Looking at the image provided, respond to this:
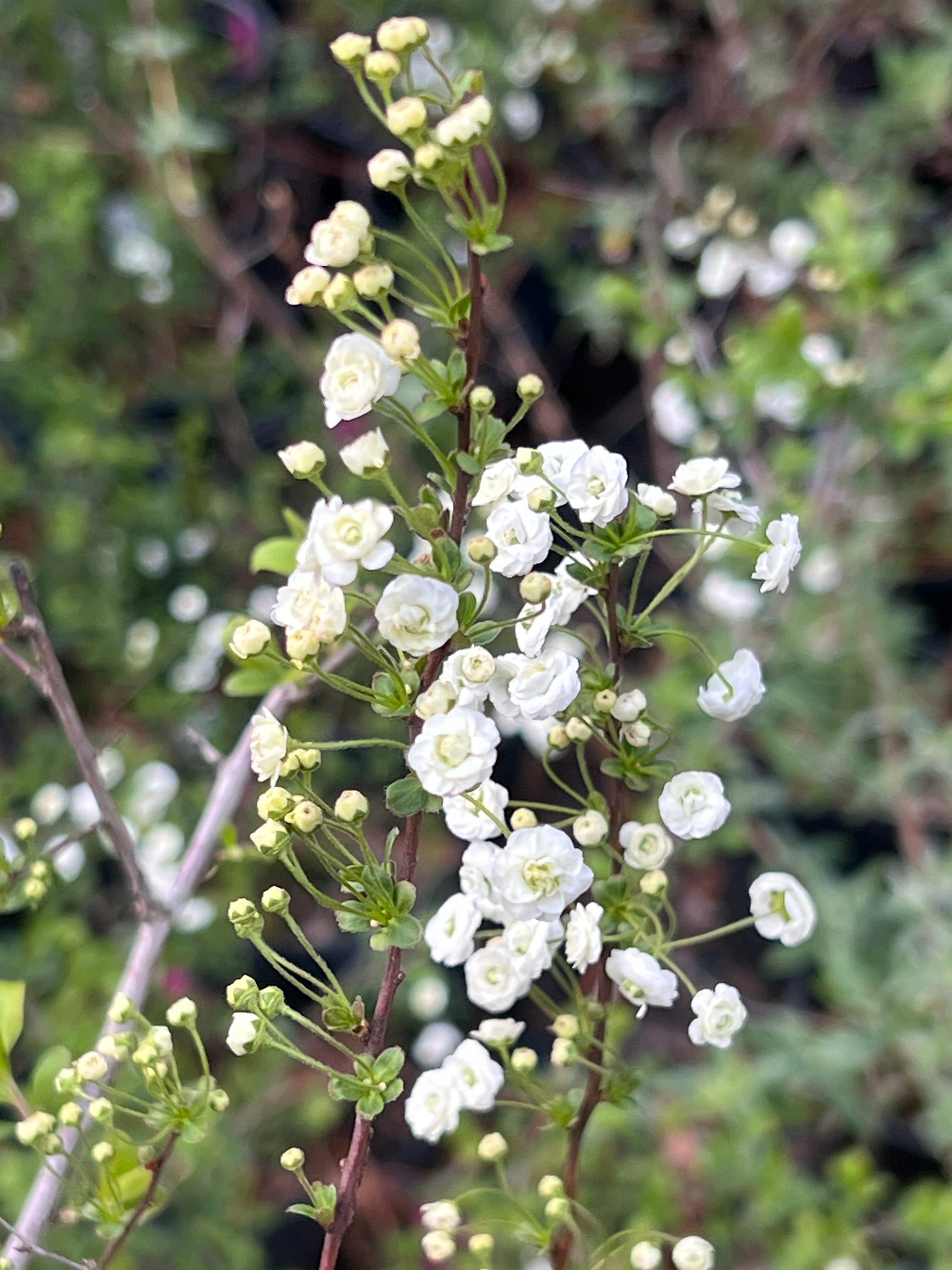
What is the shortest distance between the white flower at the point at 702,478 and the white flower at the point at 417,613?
0.14 m

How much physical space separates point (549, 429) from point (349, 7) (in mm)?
896

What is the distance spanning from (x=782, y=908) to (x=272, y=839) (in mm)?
306

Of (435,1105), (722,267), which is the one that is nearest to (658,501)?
(435,1105)

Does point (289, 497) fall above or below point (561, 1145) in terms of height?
above

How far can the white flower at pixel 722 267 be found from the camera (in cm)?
156

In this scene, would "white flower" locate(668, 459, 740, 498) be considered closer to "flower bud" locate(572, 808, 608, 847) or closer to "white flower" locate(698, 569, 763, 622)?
"flower bud" locate(572, 808, 608, 847)

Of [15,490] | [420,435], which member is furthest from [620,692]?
[15,490]

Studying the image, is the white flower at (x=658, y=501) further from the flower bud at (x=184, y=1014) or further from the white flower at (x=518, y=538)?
the flower bud at (x=184, y=1014)

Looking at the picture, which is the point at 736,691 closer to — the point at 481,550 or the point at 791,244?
the point at 481,550

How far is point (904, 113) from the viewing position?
71.4 inches

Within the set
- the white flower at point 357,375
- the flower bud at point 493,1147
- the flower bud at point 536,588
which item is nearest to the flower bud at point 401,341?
the white flower at point 357,375

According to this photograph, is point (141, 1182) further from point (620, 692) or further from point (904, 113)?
point (904, 113)

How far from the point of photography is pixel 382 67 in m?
0.44

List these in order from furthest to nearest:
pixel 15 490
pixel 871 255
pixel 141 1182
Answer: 1. pixel 15 490
2. pixel 871 255
3. pixel 141 1182
